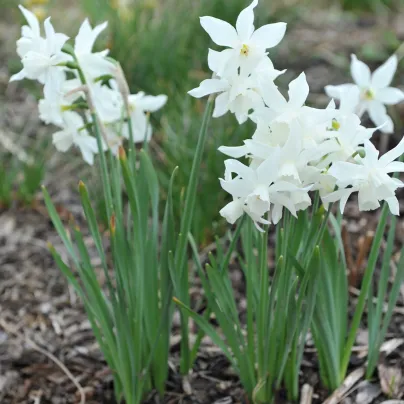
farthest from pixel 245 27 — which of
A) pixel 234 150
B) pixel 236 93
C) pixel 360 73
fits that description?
pixel 360 73

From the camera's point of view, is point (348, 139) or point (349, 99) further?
point (349, 99)

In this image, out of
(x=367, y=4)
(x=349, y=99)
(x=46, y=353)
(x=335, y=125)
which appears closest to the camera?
(x=335, y=125)

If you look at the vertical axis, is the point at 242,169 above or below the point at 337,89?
below

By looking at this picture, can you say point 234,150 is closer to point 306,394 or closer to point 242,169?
point 242,169

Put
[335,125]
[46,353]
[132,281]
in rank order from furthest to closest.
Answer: [46,353] → [132,281] → [335,125]

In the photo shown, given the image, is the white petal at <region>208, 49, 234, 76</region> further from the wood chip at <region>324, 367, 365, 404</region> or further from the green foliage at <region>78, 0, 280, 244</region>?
the green foliage at <region>78, 0, 280, 244</region>

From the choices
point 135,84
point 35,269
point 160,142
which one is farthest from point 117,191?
point 135,84

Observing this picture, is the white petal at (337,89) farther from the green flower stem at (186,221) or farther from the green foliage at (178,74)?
the green foliage at (178,74)
